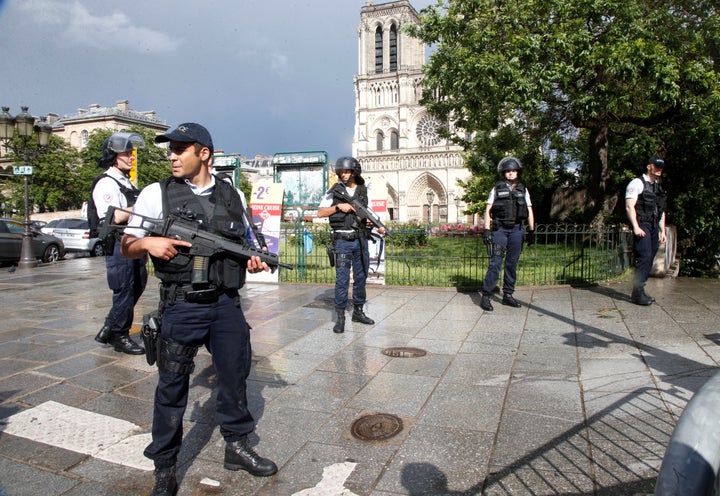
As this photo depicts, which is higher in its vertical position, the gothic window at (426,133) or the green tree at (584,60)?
the gothic window at (426,133)

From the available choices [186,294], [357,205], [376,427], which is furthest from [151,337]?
[357,205]

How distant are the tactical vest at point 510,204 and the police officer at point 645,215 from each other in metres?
1.42

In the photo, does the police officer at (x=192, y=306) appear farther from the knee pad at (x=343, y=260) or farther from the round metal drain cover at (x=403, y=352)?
the knee pad at (x=343, y=260)

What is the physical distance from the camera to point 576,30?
36.8 feet

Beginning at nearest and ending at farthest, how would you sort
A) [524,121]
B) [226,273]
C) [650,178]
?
[226,273]
[650,178]
[524,121]

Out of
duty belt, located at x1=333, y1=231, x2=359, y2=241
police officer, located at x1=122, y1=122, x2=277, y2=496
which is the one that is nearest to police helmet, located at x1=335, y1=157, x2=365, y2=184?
duty belt, located at x1=333, y1=231, x2=359, y2=241

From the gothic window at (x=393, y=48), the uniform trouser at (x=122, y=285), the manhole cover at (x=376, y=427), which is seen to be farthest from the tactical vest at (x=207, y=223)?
the gothic window at (x=393, y=48)

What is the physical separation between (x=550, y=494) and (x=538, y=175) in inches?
652

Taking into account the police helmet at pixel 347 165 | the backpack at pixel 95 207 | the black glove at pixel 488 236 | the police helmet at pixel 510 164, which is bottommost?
the black glove at pixel 488 236

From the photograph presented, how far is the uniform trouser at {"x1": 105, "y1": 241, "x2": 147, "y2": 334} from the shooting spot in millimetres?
4949

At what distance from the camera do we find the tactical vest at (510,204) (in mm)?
6898

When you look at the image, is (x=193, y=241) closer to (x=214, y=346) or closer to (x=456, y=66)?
(x=214, y=346)

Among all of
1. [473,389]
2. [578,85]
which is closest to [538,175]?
[578,85]

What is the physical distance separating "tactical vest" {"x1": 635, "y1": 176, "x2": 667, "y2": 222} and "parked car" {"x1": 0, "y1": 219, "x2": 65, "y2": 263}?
645 inches
